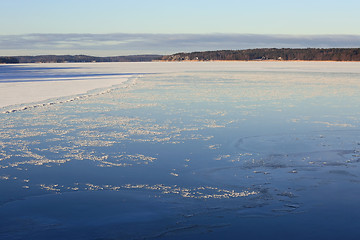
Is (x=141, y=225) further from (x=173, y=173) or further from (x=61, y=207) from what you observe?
(x=173, y=173)

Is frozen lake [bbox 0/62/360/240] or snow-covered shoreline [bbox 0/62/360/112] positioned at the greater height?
frozen lake [bbox 0/62/360/240]

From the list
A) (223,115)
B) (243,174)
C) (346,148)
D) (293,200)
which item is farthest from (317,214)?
(223,115)

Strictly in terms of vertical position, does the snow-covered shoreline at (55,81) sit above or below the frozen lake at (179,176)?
below

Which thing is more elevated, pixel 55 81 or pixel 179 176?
pixel 179 176

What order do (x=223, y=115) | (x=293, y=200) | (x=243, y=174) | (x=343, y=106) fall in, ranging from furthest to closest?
(x=343, y=106)
(x=223, y=115)
(x=243, y=174)
(x=293, y=200)

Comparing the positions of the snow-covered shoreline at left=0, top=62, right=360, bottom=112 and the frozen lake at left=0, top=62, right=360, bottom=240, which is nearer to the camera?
the frozen lake at left=0, top=62, right=360, bottom=240

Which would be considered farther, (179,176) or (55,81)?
(55,81)

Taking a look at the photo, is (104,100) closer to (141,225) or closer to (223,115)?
(223,115)

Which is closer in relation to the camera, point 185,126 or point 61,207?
point 61,207

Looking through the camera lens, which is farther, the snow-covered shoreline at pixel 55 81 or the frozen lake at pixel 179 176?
the snow-covered shoreline at pixel 55 81

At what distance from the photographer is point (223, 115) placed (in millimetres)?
8891

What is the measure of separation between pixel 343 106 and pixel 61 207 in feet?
27.3

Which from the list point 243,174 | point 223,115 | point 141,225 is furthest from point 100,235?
point 223,115

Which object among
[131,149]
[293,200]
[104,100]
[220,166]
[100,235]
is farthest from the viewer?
[104,100]
